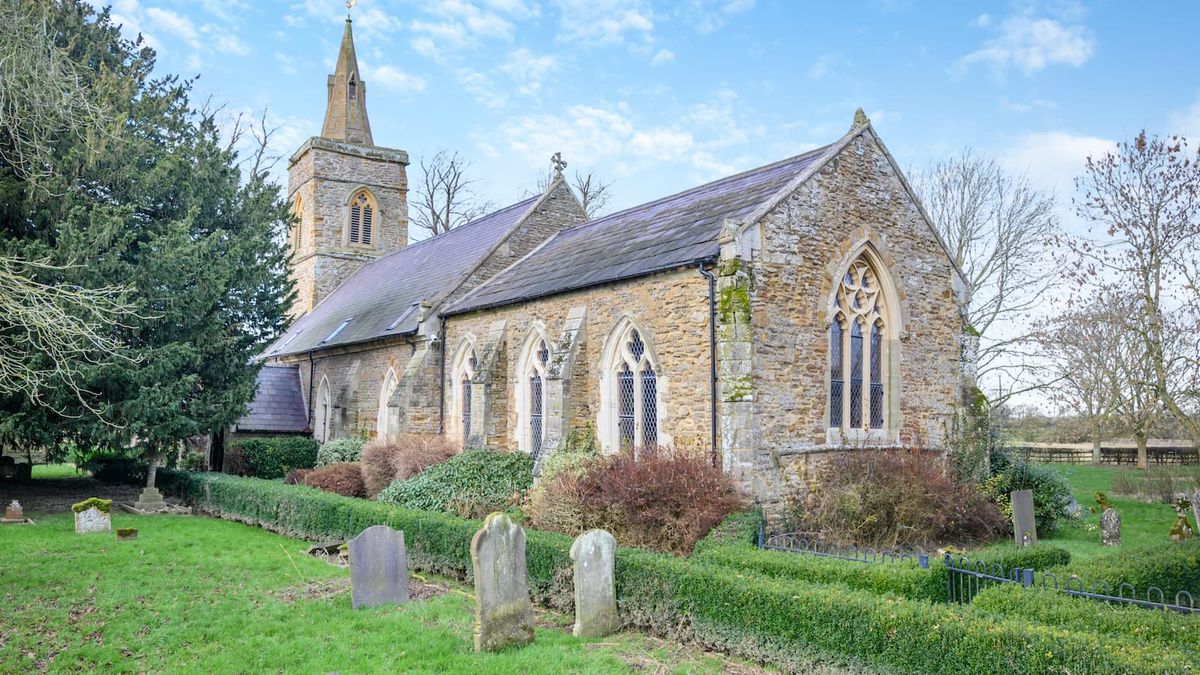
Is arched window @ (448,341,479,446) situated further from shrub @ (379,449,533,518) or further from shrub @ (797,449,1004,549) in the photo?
shrub @ (797,449,1004,549)

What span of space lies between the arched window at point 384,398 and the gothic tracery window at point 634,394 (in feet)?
33.7

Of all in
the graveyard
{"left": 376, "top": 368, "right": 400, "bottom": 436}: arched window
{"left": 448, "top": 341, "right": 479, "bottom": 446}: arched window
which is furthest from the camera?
{"left": 376, "top": 368, "right": 400, "bottom": 436}: arched window

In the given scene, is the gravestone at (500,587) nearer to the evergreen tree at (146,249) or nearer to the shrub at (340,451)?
the evergreen tree at (146,249)

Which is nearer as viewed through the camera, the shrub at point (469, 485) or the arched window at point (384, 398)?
the shrub at point (469, 485)

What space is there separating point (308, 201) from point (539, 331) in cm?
2218

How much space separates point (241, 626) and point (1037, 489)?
48.7ft

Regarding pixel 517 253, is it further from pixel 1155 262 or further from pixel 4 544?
pixel 1155 262

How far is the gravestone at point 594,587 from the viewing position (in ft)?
31.2

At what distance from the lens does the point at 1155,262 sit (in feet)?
65.6

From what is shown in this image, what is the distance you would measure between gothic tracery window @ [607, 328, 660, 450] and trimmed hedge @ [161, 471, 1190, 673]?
14.4 ft

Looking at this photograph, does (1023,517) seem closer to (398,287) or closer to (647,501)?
(647,501)

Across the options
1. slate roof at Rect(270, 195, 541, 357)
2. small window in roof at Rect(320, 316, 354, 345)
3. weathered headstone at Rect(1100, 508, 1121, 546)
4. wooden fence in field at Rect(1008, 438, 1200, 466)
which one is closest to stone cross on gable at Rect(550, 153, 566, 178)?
slate roof at Rect(270, 195, 541, 357)

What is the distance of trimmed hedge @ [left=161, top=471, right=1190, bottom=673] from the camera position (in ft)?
21.0

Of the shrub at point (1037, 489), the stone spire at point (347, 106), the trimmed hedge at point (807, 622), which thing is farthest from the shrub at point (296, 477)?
the stone spire at point (347, 106)
